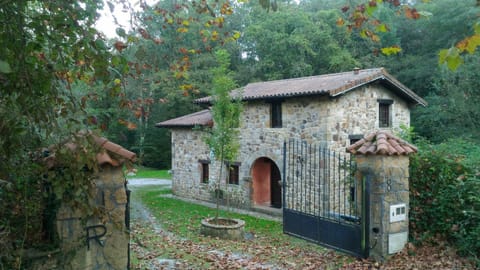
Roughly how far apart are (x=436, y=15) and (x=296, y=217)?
20568 millimetres

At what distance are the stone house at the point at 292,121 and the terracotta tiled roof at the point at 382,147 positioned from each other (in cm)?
517

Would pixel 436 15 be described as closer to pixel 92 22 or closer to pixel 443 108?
pixel 443 108

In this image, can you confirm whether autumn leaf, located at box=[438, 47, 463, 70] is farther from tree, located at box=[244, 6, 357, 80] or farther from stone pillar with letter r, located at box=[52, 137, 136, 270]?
tree, located at box=[244, 6, 357, 80]

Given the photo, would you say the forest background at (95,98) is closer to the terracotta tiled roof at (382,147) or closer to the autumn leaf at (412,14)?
the autumn leaf at (412,14)

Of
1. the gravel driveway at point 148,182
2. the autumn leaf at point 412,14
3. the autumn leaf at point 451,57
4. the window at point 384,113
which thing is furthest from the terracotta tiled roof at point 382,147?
the gravel driveway at point 148,182

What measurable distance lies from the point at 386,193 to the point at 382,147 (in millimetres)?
694

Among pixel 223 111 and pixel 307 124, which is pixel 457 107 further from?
pixel 223 111

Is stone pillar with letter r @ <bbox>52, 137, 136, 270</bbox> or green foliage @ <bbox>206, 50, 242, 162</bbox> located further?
green foliage @ <bbox>206, 50, 242, 162</bbox>

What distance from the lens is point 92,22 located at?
10.5 ft

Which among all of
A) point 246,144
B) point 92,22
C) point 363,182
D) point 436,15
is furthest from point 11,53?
point 436,15

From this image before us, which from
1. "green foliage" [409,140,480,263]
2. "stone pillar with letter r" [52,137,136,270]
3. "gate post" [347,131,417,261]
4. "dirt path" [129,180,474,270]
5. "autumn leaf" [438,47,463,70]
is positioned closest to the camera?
"autumn leaf" [438,47,463,70]

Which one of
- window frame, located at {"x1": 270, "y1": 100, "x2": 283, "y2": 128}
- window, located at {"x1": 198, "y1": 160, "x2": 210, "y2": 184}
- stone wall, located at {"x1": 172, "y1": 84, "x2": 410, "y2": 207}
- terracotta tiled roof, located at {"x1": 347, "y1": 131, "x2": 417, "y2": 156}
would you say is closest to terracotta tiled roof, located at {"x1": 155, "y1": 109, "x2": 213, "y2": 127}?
stone wall, located at {"x1": 172, "y1": 84, "x2": 410, "y2": 207}

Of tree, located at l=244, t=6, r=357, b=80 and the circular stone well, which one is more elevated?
tree, located at l=244, t=6, r=357, b=80

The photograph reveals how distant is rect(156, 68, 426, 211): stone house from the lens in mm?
12188
